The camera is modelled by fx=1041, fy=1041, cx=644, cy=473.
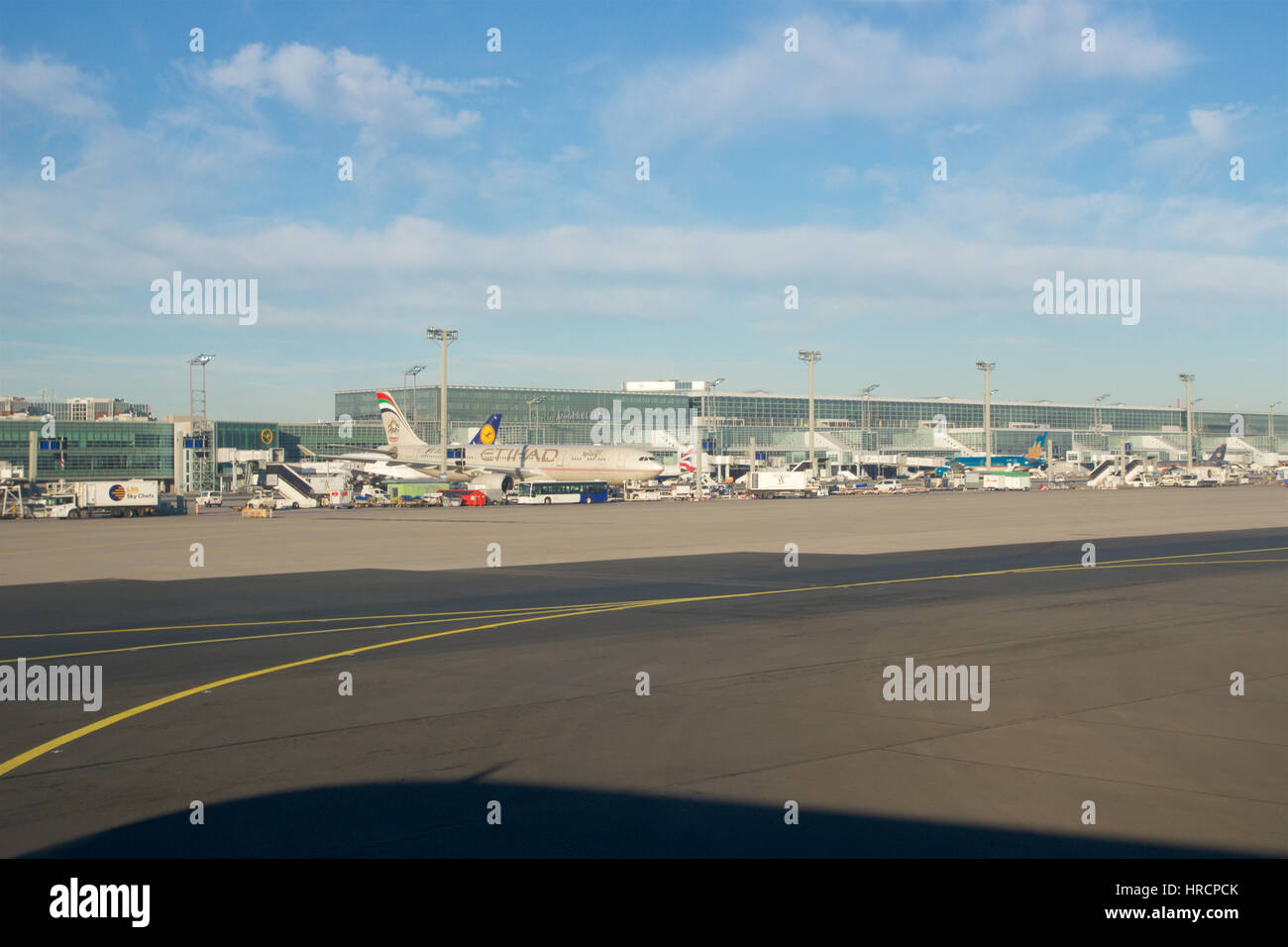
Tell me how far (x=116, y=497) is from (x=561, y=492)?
37410mm

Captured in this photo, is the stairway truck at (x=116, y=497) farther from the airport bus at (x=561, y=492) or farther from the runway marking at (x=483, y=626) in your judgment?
the runway marking at (x=483, y=626)

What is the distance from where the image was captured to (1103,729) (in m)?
11.1

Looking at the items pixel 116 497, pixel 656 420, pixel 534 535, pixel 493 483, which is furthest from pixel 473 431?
pixel 534 535

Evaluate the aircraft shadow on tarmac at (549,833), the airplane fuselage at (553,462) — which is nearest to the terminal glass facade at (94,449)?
the airplane fuselage at (553,462)

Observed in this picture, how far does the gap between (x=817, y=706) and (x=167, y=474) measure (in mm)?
149277

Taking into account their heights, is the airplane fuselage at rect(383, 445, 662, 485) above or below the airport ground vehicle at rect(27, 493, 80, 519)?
above

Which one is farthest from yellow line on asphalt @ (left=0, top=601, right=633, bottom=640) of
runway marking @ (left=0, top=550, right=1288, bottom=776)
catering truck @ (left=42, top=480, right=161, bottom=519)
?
catering truck @ (left=42, top=480, right=161, bottom=519)

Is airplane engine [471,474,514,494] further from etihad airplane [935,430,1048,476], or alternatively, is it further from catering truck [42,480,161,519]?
etihad airplane [935,430,1048,476]

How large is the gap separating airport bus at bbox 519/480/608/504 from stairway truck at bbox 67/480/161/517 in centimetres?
3221

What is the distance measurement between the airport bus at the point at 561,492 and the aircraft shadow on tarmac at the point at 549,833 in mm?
86096

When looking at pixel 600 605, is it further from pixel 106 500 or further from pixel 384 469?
pixel 384 469

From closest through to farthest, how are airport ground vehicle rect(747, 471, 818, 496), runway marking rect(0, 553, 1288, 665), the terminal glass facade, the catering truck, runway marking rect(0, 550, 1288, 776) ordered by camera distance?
runway marking rect(0, 550, 1288, 776) < runway marking rect(0, 553, 1288, 665) < the catering truck < airport ground vehicle rect(747, 471, 818, 496) < the terminal glass facade

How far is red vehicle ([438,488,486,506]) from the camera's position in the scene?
95.3 m
